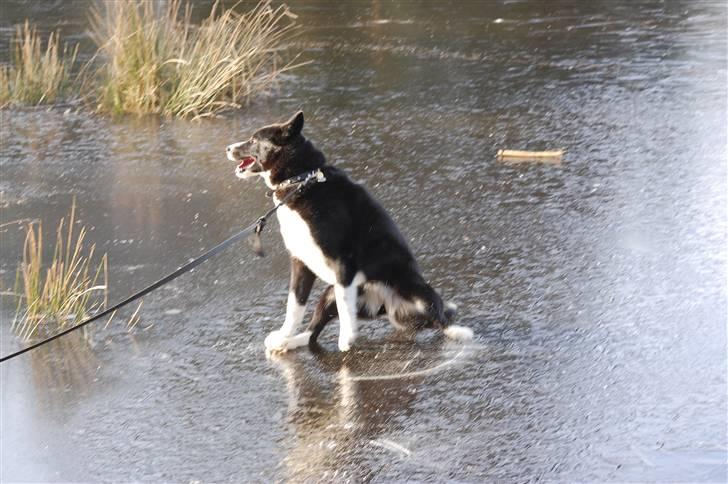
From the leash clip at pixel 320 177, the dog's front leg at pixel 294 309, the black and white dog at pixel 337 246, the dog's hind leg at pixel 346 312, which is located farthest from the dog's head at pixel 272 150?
the dog's hind leg at pixel 346 312

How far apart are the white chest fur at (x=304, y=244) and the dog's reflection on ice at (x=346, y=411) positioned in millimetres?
449

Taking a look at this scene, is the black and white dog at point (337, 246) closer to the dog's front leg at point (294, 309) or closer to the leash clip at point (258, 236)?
the dog's front leg at point (294, 309)

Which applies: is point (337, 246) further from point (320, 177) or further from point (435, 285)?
point (435, 285)

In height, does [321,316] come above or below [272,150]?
below

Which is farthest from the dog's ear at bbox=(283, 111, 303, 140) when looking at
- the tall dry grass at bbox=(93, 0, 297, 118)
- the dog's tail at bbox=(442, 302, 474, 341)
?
the tall dry grass at bbox=(93, 0, 297, 118)

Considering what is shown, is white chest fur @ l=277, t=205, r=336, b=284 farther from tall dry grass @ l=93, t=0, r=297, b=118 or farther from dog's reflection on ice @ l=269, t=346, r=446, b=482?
tall dry grass @ l=93, t=0, r=297, b=118

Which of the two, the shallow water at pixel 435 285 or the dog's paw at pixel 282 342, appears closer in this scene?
the shallow water at pixel 435 285

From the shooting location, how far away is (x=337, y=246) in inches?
219

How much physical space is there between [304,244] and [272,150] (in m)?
0.50

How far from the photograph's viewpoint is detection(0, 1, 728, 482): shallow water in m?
4.88

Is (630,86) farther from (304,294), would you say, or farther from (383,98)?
(304,294)

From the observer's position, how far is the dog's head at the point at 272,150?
18.6 feet

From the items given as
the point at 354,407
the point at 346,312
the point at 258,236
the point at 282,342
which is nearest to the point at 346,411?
the point at 354,407

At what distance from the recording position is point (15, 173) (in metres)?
9.69
